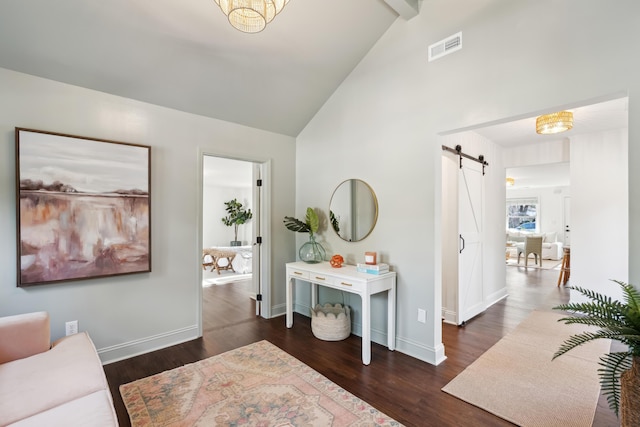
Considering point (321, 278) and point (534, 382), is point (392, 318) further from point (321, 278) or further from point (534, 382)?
point (534, 382)

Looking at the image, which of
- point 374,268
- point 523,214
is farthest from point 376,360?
point 523,214

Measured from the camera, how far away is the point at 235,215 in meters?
9.16

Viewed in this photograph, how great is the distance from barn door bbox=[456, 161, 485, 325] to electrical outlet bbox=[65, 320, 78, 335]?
4.00 m

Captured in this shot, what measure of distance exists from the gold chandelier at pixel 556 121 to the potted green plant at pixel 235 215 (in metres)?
7.58

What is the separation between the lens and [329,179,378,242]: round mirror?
10.7 feet

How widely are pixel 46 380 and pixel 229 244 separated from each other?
26.0 ft

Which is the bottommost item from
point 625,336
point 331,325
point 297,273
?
point 331,325

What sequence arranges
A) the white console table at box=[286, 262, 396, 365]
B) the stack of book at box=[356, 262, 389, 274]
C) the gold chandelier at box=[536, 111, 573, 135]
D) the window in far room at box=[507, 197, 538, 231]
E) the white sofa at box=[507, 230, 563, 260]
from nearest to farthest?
the white console table at box=[286, 262, 396, 365]
the stack of book at box=[356, 262, 389, 274]
the gold chandelier at box=[536, 111, 573, 135]
the white sofa at box=[507, 230, 563, 260]
the window in far room at box=[507, 197, 538, 231]

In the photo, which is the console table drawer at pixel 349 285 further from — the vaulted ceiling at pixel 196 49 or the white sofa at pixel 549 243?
the white sofa at pixel 549 243

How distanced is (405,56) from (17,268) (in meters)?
3.84

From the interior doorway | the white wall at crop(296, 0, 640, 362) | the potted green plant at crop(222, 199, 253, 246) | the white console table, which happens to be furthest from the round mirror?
the potted green plant at crop(222, 199, 253, 246)

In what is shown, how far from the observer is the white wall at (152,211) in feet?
7.53

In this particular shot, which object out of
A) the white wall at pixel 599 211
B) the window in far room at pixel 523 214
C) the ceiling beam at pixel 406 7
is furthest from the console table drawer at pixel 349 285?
the window in far room at pixel 523 214

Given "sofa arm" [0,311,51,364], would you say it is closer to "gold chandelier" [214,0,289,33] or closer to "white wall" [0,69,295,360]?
"white wall" [0,69,295,360]
